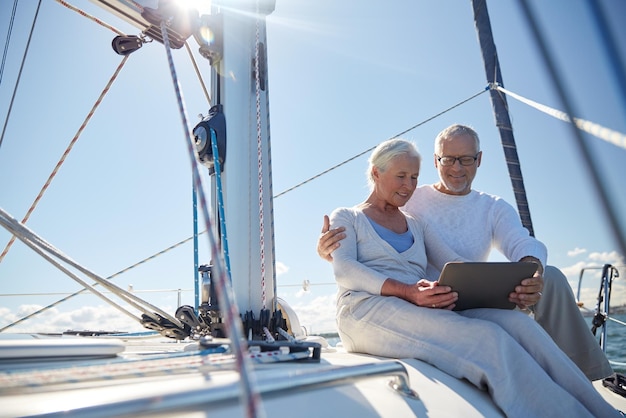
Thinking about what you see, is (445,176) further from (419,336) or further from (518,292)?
(419,336)

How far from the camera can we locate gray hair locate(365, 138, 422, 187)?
1610mm

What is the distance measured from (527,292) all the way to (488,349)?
12.4 inches

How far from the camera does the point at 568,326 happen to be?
5.58 ft

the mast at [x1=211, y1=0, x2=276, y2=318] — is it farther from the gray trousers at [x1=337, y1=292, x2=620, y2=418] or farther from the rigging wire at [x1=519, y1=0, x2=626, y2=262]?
the rigging wire at [x1=519, y1=0, x2=626, y2=262]

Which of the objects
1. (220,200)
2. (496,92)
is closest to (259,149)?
(220,200)

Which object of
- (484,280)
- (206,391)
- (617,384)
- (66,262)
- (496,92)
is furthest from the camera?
(496,92)

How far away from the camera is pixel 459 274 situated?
1.22 meters

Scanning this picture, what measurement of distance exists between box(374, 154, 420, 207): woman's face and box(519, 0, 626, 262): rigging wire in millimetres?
1150

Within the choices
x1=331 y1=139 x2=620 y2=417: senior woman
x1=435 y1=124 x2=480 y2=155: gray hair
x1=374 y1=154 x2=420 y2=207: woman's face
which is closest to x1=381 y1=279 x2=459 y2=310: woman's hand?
x1=331 y1=139 x2=620 y2=417: senior woman

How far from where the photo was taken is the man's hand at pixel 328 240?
1505 mm

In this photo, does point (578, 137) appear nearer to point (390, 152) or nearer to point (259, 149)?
point (390, 152)

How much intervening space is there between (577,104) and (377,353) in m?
1.12

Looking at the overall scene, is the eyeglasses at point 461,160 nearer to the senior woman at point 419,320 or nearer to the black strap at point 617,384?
the senior woman at point 419,320

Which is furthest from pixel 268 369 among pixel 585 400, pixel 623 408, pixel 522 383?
pixel 623 408
